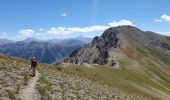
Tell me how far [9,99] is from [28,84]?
9.68m

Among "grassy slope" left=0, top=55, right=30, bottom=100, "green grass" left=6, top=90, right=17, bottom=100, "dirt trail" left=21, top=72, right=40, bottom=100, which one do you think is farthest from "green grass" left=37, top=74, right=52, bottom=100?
"green grass" left=6, top=90, right=17, bottom=100

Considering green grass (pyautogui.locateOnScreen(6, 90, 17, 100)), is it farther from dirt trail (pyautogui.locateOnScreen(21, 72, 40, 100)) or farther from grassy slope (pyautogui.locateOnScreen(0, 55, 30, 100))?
dirt trail (pyautogui.locateOnScreen(21, 72, 40, 100))

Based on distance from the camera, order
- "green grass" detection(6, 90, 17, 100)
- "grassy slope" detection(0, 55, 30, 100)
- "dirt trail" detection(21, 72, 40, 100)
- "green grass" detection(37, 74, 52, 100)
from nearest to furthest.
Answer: "green grass" detection(6, 90, 17, 100) → "grassy slope" detection(0, 55, 30, 100) → "dirt trail" detection(21, 72, 40, 100) → "green grass" detection(37, 74, 52, 100)

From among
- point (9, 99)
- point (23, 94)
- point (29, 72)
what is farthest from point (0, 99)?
point (29, 72)

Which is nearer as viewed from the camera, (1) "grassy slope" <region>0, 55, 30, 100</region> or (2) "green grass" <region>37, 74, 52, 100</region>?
(1) "grassy slope" <region>0, 55, 30, 100</region>

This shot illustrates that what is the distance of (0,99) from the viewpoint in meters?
28.8

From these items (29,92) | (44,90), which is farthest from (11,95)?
(44,90)

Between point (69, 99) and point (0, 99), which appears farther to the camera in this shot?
point (69, 99)

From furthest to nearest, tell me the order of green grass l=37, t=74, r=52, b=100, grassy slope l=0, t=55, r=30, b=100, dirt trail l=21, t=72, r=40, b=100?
1. green grass l=37, t=74, r=52, b=100
2. dirt trail l=21, t=72, r=40, b=100
3. grassy slope l=0, t=55, r=30, b=100

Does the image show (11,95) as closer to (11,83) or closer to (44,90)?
(11,83)

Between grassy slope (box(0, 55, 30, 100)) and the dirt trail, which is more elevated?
grassy slope (box(0, 55, 30, 100))

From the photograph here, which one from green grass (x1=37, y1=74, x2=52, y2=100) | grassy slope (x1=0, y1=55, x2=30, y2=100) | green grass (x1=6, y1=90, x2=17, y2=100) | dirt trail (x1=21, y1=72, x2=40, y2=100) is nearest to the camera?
green grass (x1=6, y1=90, x2=17, y2=100)

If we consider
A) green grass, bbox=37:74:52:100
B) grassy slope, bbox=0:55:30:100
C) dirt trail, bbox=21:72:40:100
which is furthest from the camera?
green grass, bbox=37:74:52:100

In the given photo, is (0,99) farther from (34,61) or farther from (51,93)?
(34,61)
